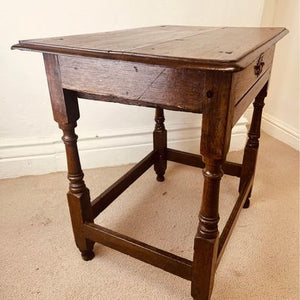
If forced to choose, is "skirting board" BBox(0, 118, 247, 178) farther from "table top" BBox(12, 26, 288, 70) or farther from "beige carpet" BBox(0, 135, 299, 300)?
"table top" BBox(12, 26, 288, 70)

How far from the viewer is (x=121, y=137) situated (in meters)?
1.38

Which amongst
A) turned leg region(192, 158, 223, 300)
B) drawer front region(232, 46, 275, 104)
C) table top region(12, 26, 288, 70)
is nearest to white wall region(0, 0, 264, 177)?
table top region(12, 26, 288, 70)

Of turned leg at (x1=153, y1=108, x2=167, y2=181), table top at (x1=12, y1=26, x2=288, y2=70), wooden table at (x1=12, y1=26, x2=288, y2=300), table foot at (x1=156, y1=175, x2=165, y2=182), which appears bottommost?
table foot at (x1=156, y1=175, x2=165, y2=182)

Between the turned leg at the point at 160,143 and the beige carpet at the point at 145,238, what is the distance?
6 cm

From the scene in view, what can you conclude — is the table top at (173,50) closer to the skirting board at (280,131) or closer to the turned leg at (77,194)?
the turned leg at (77,194)

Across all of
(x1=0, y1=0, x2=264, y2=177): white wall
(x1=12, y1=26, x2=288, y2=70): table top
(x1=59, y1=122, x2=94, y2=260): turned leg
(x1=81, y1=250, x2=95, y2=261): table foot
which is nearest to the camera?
(x1=12, y1=26, x2=288, y2=70): table top

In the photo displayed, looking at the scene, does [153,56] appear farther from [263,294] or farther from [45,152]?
[45,152]

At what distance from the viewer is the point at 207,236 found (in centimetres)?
65

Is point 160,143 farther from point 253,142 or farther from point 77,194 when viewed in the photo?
point 77,194

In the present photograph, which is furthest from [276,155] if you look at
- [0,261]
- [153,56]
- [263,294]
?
[0,261]

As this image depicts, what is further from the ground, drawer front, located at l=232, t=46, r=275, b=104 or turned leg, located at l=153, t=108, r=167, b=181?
drawer front, located at l=232, t=46, r=275, b=104

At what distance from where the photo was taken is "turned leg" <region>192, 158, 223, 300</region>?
59 cm

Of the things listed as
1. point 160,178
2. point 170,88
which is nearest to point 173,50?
point 170,88

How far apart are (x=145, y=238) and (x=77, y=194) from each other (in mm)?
301
